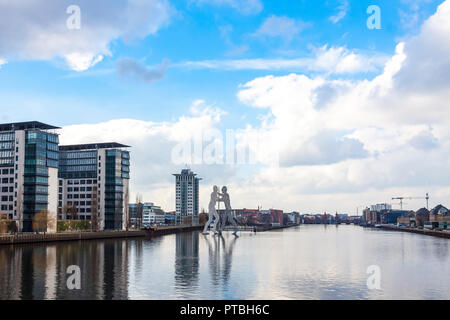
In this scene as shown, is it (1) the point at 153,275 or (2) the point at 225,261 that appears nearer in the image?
(1) the point at 153,275

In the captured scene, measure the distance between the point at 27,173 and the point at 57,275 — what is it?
9212cm

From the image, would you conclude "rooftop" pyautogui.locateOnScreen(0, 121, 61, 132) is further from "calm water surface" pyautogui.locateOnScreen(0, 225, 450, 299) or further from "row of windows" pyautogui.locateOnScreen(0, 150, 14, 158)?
"calm water surface" pyautogui.locateOnScreen(0, 225, 450, 299)

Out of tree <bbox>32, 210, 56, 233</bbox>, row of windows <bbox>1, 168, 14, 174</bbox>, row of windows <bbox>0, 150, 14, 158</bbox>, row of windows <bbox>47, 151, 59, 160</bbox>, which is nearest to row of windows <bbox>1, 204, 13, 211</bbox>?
row of windows <bbox>1, 168, 14, 174</bbox>

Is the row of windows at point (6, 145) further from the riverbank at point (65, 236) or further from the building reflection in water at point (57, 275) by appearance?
the building reflection in water at point (57, 275)

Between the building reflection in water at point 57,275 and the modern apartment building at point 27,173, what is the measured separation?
56499mm

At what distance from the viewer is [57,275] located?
61.4 meters

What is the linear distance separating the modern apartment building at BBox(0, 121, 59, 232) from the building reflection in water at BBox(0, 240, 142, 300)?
185ft

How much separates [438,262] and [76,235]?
312ft

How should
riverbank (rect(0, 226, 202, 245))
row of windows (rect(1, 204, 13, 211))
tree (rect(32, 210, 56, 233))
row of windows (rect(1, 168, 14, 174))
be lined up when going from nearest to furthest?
riverbank (rect(0, 226, 202, 245)), tree (rect(32, 210, 56, 233)), row of windows (rect(1, 204, 13, 211)), row of windows (rect(1, 168, 14, 174))

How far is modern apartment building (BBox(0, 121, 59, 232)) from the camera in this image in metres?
144

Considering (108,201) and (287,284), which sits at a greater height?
(108,201)
